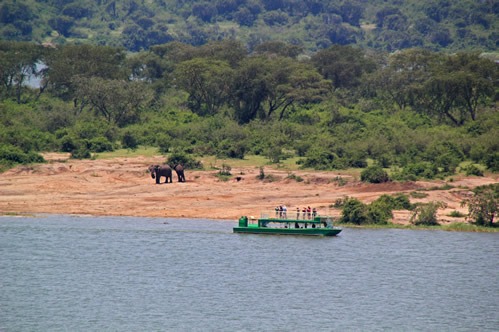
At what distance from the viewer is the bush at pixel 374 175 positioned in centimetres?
5438

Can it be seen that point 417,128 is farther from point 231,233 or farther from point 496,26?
point 496,26

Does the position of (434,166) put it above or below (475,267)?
above

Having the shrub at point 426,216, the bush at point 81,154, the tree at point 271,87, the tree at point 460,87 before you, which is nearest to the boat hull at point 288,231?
the shrub at point 426,216

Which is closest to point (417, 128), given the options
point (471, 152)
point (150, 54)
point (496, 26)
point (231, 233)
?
point (471, 152)

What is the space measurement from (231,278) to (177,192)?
1833 centimetres

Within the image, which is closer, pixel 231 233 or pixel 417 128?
pixel 231 233

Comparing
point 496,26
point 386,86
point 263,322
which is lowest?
point 263,322

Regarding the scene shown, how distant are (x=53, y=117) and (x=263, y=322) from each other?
45.5 m

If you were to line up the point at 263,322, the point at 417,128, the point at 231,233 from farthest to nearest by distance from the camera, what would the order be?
1. the point at 417,128
2. the point at 231,233
3. the point at 263,322

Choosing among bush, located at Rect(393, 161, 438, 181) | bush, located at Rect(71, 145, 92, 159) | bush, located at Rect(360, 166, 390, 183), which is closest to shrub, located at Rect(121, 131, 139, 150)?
bush, located at Rect(71, 145, 92, 159)

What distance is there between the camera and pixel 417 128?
71688 mm

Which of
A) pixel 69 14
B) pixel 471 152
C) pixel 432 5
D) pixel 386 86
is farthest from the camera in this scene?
pixel 432 5

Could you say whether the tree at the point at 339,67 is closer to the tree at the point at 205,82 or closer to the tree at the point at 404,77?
the tree at the point at 404,77

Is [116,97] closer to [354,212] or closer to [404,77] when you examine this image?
[404,77]
